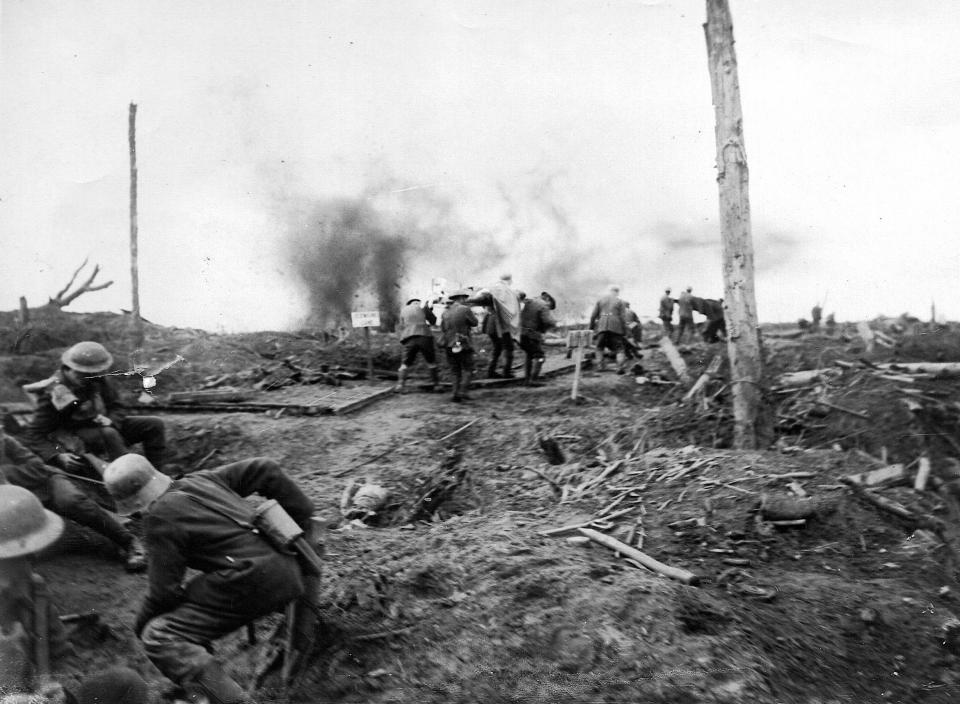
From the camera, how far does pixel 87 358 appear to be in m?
4.77

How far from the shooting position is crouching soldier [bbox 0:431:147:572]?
14.6 ft

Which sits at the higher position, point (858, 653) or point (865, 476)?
point (865, 476)

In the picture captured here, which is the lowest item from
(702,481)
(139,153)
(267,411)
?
(702,481)

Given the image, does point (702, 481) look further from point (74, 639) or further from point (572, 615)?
point (74, 639)

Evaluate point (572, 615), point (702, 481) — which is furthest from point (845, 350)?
point (572, 615)

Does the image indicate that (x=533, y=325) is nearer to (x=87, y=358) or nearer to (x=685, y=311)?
(x=685, y=311)

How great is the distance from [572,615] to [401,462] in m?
2.96

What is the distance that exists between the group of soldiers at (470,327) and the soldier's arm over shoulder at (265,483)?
19.9 feet

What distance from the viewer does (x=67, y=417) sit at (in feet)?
15.6

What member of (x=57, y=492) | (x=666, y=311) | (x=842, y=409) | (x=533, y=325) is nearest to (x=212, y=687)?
(x=57, y=492)

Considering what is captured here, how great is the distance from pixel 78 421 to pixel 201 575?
8.58 feet

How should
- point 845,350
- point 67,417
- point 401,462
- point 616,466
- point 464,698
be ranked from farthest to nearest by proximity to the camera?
point 845,350, point 401,462, point 616,466, point 67,417, point 464,698

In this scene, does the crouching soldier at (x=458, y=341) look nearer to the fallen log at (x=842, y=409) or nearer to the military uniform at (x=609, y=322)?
the military uniform at (x=609, y=322)

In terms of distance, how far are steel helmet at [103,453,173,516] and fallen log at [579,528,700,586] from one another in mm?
2718
